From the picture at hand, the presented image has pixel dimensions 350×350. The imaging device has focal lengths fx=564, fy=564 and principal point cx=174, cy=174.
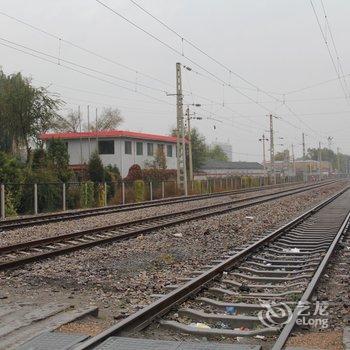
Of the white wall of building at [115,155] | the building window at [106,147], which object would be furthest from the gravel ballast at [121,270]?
the building window at [106,147]

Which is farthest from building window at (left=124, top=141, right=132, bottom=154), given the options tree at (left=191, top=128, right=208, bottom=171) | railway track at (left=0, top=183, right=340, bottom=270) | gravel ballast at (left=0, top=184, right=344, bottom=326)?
gravel ballast at (left=0, top=184, right=344, bottom=326)

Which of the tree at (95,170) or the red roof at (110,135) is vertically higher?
the red roof at (110,135)

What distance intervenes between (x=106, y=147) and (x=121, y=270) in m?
49.7

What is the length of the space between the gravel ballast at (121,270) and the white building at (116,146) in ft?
138

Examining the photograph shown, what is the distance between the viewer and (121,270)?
10391 millimetres

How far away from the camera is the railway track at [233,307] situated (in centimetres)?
579

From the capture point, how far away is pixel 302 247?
13383 mm

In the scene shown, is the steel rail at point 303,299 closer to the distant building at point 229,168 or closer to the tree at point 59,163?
the tree at point 59,163

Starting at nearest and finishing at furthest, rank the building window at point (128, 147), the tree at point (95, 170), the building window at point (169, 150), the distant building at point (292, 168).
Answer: the tree at point (95, 170), the building window at point (128, 147), the building window at point (169, 150), the distant building at point (292, 168)

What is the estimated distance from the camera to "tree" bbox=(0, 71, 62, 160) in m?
37.7

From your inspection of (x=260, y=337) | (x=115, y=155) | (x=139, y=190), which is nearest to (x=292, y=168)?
(x=115, y=155)

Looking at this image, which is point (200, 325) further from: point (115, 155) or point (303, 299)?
point (115, 155)

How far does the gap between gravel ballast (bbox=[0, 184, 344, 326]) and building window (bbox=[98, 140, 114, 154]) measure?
140 ft

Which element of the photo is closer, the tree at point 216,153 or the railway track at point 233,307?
the railway track at point 233,307
